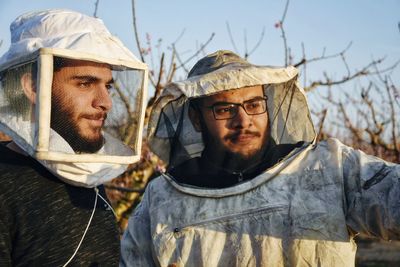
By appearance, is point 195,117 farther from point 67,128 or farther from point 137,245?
point 67,128

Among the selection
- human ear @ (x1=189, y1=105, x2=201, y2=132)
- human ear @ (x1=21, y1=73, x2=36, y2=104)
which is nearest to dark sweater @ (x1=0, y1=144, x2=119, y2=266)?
human ear @ (x1=21, y1=73, x2=36, y2=104)

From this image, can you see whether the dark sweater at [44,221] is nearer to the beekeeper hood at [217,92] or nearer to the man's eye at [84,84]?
the man's eye at [84,84]

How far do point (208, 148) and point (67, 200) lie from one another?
1124 millimetres

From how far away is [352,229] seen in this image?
254 cm

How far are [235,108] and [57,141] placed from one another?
114cm

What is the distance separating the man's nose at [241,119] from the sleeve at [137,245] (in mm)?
721

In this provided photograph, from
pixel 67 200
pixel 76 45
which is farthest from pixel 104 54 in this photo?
pixel 67 200

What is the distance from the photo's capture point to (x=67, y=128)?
6.98ft

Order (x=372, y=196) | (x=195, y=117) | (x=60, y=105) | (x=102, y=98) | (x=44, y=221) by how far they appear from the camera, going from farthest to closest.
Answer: (x=195, y=117) → (x=372, y=196) → (x=102, y=98) → (x=60, y=105) → (x=44, y=221)

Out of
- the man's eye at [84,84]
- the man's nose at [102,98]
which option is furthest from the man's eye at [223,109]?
the man's eye at [84,84]

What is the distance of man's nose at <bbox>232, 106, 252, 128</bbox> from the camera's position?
9.34 feet

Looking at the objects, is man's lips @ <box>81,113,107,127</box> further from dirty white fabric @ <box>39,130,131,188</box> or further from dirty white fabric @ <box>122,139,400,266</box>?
dirty white fabric @ <box>122,139,400,266</box>

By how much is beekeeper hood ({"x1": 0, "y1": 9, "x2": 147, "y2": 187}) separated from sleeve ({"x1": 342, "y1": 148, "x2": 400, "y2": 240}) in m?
1.08

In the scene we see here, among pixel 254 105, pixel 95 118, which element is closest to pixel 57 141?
pixel 95 118
